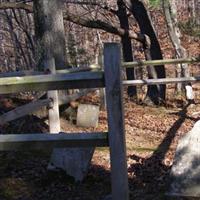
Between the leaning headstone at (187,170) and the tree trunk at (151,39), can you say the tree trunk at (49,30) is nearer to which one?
the tree trunk at (151,39)

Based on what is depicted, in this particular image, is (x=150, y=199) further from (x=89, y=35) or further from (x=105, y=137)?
(x=89, y=35)

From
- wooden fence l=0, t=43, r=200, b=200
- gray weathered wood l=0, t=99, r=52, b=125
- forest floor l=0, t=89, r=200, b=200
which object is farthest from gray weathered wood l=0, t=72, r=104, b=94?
gray weathered wood l=0, t=99, r=52, b=125

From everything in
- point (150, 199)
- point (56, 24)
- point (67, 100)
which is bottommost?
point (150, 199)

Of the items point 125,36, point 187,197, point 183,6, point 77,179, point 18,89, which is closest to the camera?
point 18,89

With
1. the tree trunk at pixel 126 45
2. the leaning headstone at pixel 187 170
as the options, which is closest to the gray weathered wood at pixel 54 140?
the leaning headstone at pixel 187 170

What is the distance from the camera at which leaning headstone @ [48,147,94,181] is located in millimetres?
4973

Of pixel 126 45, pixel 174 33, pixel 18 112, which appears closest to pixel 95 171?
pixel 18 112

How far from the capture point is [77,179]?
16.3 feet

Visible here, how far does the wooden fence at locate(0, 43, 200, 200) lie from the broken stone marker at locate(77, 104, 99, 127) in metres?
5.21

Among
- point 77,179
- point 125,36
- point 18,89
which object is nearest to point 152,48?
point 125,36

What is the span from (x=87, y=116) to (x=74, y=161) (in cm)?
348

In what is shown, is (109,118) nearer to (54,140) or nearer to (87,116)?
(54,140)

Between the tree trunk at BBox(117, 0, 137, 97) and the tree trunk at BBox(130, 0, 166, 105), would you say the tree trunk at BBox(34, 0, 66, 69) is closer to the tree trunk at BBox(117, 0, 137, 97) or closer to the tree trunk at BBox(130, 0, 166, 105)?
the tree trunk at BBox(130, 0, 166, 105)

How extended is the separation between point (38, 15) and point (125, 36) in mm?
3637
